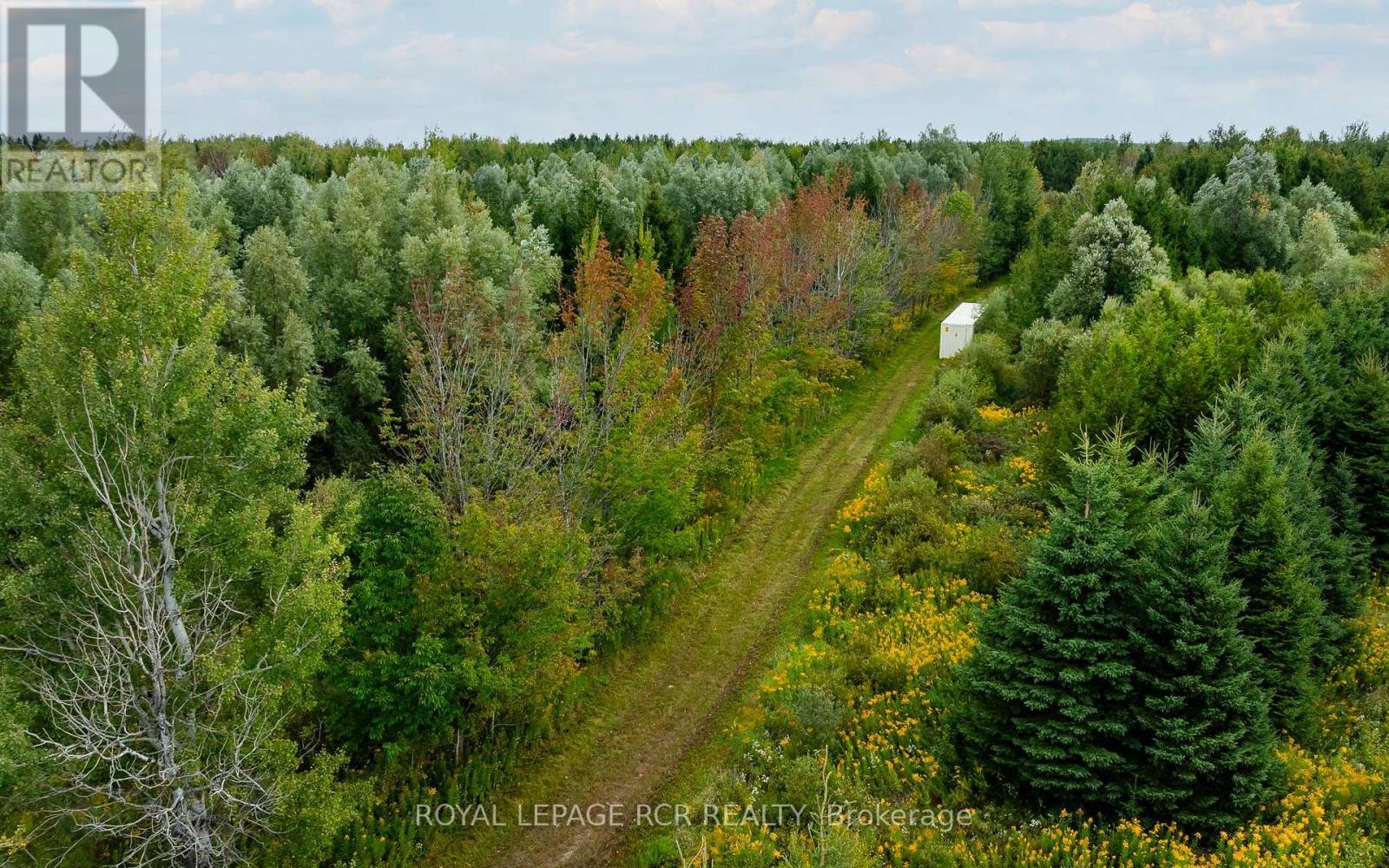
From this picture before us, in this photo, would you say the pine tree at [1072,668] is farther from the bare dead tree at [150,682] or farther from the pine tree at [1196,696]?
the bare dead tree at [150,682]

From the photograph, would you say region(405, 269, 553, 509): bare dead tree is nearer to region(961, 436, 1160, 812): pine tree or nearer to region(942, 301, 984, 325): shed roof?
region(961, 436, 1160, 812): pine tree

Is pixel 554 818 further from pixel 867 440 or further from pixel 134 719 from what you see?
pixel 867 440

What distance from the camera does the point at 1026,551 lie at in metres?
20.8

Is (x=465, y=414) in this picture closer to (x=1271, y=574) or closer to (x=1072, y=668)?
(x=1072, y=668)

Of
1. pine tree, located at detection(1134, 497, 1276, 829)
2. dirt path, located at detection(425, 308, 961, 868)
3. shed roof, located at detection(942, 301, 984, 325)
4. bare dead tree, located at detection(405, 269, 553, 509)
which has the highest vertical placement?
shed roof, located at detection(942, 301, 984, 325)

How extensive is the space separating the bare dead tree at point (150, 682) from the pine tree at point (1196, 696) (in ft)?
44.7

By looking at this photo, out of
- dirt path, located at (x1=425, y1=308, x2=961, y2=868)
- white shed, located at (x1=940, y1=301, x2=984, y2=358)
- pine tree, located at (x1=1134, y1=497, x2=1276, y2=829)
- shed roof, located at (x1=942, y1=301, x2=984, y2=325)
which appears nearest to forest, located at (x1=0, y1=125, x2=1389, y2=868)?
pine tree, located at (x1=1134, y1=497, x2=1276, y2=829)

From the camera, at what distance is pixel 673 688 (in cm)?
1989

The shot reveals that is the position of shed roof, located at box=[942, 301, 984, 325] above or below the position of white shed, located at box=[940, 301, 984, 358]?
above

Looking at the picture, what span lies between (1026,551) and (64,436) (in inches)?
746

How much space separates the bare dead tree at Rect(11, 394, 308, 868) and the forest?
4.0 inches

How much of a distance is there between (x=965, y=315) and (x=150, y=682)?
141 ft

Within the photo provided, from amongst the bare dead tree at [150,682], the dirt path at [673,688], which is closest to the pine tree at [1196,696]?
the dirt path at [673,688]

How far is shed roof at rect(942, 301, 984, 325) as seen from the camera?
45344 mm
